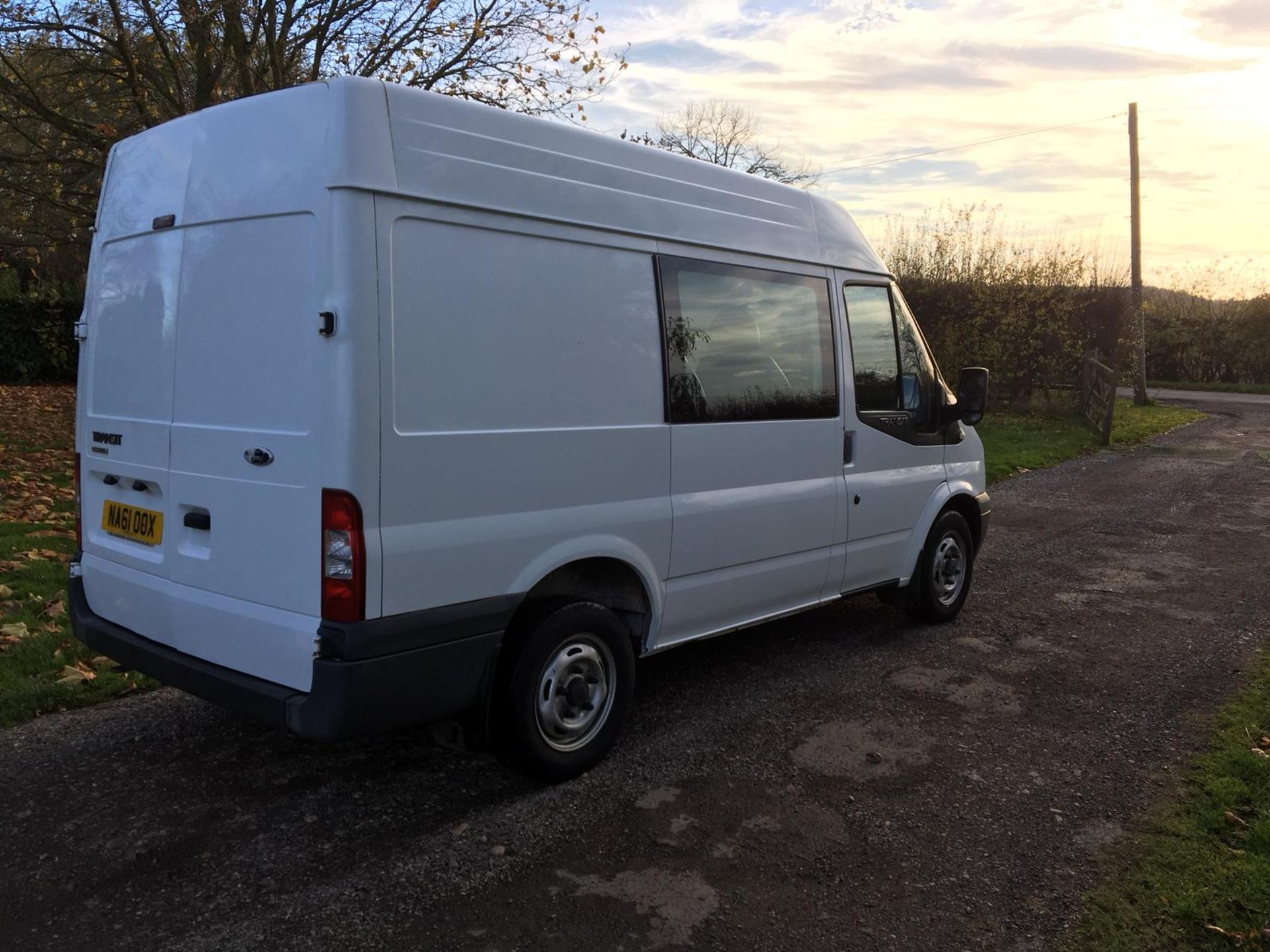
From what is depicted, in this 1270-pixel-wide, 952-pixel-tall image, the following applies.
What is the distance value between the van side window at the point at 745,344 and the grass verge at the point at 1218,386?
3068 cm

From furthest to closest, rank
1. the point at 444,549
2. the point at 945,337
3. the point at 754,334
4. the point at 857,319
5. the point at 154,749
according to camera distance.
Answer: the point at 945,337 < the point at 857,319 < the point at 754,334 < the point at 154,749 < the point at 444,549

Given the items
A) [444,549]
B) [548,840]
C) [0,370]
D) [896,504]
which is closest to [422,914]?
[548,840]

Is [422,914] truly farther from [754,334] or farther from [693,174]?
[693,174]

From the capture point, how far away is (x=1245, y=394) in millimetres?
29281

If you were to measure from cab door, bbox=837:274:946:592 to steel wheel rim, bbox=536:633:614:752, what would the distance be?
1.87 metres

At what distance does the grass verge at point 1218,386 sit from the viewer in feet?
98.7

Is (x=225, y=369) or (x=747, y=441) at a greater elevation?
(x=225, y=369)

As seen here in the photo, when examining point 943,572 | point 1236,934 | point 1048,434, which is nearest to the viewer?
point 1236,934

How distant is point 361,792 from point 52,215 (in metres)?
11.3

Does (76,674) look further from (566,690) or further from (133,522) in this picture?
(566,690)

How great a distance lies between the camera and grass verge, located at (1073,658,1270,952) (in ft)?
9.51

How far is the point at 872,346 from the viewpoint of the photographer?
5.36 m

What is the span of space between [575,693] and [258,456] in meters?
1.52

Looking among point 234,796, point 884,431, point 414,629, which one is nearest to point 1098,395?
point 884,431
